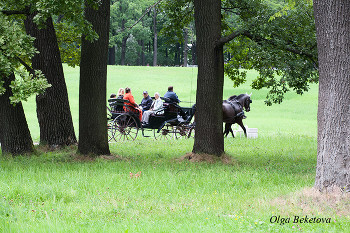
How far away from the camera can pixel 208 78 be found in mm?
11484

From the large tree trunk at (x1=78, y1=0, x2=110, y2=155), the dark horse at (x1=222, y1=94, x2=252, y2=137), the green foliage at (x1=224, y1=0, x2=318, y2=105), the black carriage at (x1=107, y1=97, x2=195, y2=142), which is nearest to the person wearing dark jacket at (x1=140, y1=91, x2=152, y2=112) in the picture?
the black carriage at (x1=107, y1=97, x2=195, y2=142)

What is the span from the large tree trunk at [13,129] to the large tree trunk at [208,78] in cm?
423

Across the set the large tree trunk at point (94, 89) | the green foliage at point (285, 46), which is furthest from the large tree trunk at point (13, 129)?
the green foliage at point (285, 46)

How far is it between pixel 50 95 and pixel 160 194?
682 centimetres

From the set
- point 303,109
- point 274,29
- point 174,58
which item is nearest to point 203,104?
point 274,29

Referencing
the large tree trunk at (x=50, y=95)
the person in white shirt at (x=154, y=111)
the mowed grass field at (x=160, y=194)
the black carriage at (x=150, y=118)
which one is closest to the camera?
the mowed grass field at (x=160, y=194)

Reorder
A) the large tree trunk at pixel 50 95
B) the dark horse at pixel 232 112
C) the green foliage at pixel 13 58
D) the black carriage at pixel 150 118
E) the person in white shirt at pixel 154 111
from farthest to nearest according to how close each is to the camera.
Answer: the dark horse at pixel 232 112
the person in white shirt at pixel 154 111
the black carriage at pixel 150 118
the large tree trunk at pixel 50 95
the green foliage at pixel 13 58

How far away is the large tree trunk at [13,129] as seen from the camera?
11359 mm

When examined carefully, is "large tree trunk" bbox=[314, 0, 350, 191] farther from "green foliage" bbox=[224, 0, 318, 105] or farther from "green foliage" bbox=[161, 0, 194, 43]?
"green foliage" bbox=[161, 0, 194, 43]

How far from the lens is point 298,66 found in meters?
11.2

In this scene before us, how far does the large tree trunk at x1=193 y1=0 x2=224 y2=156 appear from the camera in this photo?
11500 millimetres

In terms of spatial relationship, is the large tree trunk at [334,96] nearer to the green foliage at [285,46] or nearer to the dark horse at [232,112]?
the green foliage at [285,46]

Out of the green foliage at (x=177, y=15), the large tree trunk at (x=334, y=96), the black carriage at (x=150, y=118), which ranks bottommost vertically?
the black carriage at (x=150, y=118)

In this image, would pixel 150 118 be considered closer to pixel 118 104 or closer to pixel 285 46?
pixel 118 104
